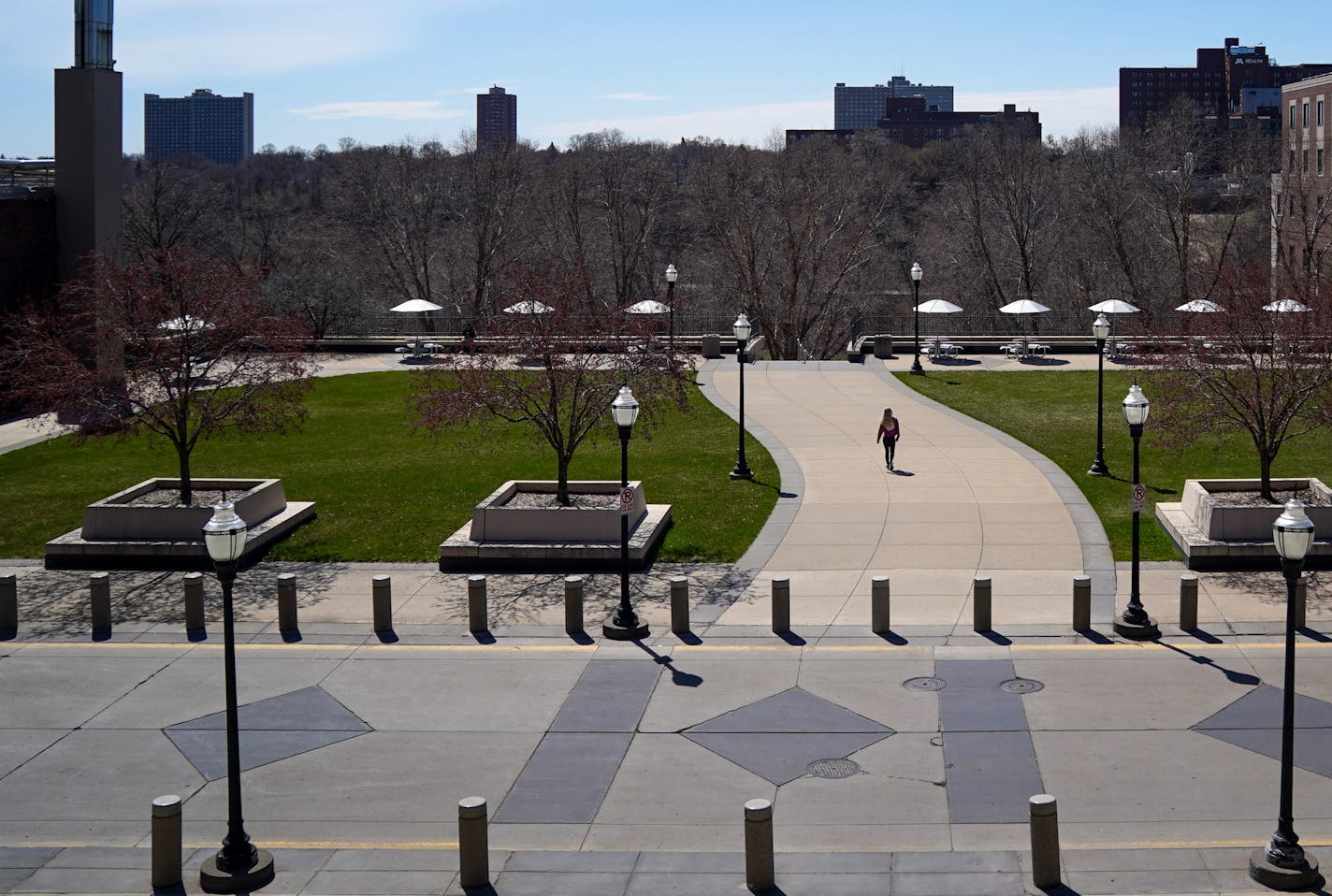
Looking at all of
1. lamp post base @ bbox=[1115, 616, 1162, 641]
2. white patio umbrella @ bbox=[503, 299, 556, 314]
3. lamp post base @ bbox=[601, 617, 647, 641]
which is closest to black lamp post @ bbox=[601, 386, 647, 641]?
lamp post base @ bbox=[601, 617, 647, 641]

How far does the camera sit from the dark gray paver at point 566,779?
12.6m

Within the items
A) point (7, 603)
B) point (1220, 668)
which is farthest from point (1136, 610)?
point (7, 603)

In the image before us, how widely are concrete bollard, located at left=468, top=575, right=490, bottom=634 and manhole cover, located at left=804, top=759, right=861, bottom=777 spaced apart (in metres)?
5.98

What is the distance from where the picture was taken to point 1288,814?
10969mm

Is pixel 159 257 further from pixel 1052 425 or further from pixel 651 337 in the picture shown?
pixel 1052 425

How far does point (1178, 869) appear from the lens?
36.4 feet

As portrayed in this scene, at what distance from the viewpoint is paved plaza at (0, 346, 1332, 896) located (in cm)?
1160

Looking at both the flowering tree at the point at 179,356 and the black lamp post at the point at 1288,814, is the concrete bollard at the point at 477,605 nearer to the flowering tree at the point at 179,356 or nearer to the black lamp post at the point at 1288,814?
the flowering tree at the point at 179,356

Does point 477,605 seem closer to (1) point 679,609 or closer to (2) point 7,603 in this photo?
(1) point 679,609

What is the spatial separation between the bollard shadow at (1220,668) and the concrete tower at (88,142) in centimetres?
3190

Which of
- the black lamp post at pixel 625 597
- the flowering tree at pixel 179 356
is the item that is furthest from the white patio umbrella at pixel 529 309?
the black lamp post at pixel 625 597

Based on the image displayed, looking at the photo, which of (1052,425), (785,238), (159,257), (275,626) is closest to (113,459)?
(159,257)

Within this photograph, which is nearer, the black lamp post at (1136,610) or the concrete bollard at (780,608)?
the black lamp post at (1136,610)

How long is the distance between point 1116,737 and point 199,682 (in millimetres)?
9941
